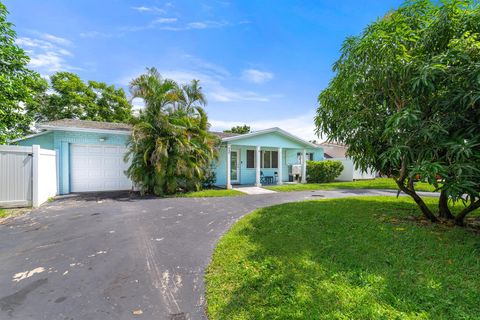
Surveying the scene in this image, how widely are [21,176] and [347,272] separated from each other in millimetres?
10066

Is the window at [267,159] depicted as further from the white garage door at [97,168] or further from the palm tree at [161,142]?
the white garage door at [97,168]

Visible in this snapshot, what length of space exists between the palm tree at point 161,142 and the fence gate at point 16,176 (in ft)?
11.4

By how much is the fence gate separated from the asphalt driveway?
97 centimetres

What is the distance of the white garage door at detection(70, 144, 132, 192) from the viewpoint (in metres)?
10.9

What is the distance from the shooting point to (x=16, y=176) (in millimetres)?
7289

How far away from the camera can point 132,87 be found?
408 inches

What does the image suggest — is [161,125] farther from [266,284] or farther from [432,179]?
[432,179]

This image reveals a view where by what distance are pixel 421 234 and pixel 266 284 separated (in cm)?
352

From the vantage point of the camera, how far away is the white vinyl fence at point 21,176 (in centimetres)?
710

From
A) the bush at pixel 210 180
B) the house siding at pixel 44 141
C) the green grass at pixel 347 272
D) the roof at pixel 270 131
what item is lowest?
the green grass at pixel 347 272

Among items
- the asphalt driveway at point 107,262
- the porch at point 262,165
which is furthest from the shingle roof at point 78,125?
the porch at point 262,165

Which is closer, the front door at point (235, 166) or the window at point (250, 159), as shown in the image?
the front door at point (235, 166)

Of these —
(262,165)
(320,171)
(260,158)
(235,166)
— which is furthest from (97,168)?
(320,171)

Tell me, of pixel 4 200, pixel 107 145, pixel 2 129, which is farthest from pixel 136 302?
pixel 107 145
